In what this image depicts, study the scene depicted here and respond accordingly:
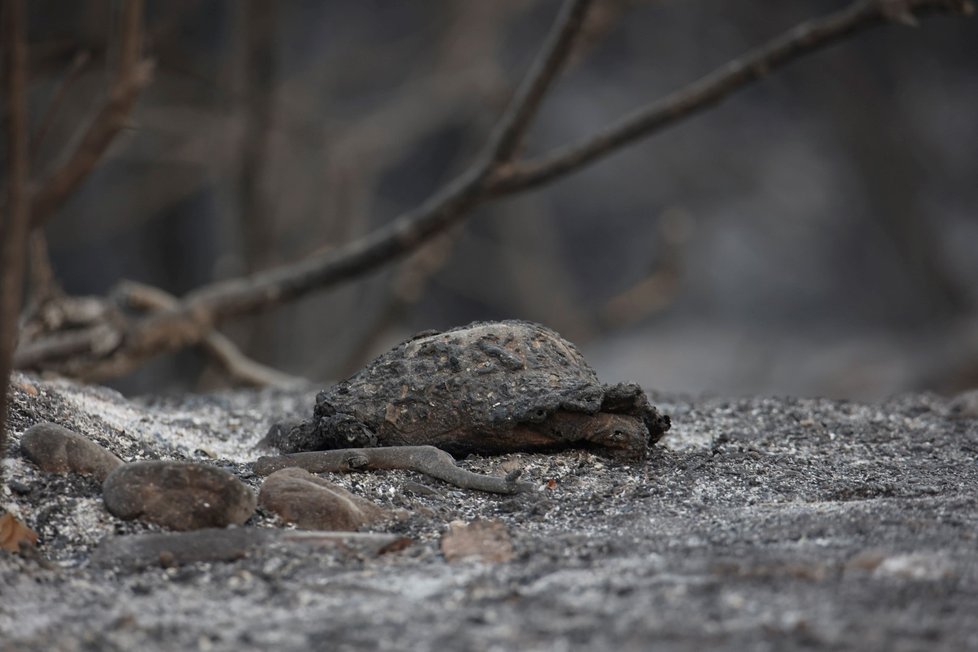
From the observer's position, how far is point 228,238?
805 cm

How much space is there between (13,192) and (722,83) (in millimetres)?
2399

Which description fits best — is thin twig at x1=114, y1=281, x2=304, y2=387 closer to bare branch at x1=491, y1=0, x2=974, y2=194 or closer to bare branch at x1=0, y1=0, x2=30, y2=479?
bare branch at x1=491, y1=0, x2=974, y2=194

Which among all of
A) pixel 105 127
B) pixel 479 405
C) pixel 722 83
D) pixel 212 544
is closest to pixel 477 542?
pixel 212 544

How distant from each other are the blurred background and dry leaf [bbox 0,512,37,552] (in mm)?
3603

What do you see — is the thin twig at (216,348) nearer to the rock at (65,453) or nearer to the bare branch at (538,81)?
the bare branch at (538,81)

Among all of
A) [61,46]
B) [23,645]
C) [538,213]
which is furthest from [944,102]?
[23,645]

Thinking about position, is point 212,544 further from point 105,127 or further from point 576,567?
point 105,127

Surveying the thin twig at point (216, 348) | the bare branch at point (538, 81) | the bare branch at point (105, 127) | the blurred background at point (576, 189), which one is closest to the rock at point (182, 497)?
the bare branch at point (538, 81)

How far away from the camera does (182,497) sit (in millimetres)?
1689

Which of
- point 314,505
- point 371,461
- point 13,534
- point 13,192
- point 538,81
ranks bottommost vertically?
point 13,534

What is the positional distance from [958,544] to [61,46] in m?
4.53

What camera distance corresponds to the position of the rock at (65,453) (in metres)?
1.86

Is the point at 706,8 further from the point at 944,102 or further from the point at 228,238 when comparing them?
the point at 228,238

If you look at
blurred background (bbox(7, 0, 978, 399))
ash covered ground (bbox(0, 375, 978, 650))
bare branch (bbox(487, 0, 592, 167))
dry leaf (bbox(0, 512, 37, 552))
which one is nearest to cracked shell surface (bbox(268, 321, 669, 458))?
ash covered ground (bbox(0, 375, 978, 650))
